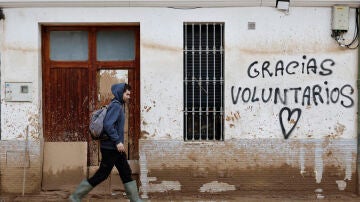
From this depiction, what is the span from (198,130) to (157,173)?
91 centimetres

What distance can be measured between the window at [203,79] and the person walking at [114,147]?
1.61 meters

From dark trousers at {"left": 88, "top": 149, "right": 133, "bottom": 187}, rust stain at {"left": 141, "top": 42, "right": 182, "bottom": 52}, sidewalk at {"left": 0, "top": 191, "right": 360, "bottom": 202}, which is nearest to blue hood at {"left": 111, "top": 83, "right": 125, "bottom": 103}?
dark trousers at {"left": 88, "top": 149, "right": 133, "bottom": 187}

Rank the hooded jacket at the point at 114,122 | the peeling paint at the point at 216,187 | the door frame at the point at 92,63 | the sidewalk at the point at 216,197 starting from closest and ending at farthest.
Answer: the hooded jacket at the point at 114,122, the sidewalk at the point at 216,197, the peeling paint at the point at 216,187, the door frame at the point at 92,63

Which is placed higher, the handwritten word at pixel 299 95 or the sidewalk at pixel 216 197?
the handwritten word at pixel 299 95

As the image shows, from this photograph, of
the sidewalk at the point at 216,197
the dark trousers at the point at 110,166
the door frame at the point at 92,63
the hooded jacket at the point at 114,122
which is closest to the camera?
the hooded jacket at the point at 114,122

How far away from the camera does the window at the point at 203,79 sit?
28.9 ft

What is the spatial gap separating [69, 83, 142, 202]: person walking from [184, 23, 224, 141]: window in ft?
5.30

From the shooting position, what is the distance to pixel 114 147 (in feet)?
24.2

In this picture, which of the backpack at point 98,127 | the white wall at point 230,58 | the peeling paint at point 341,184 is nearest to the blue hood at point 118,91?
the backpack at point 98,127

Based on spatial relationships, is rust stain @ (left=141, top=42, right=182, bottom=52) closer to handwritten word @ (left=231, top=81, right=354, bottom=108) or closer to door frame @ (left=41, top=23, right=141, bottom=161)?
door frame @ (left=41, top=23, right=141, bottom=161)

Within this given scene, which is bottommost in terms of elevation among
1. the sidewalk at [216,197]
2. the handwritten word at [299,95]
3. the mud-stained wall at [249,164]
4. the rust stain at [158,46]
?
the sidewalk at [216,197]

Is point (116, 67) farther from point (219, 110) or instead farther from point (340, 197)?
point (340, 197)

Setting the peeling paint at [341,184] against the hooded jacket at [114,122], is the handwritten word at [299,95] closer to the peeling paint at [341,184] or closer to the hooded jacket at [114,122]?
the peeling paint at [341,184]

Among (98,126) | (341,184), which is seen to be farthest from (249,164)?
(98,126)
